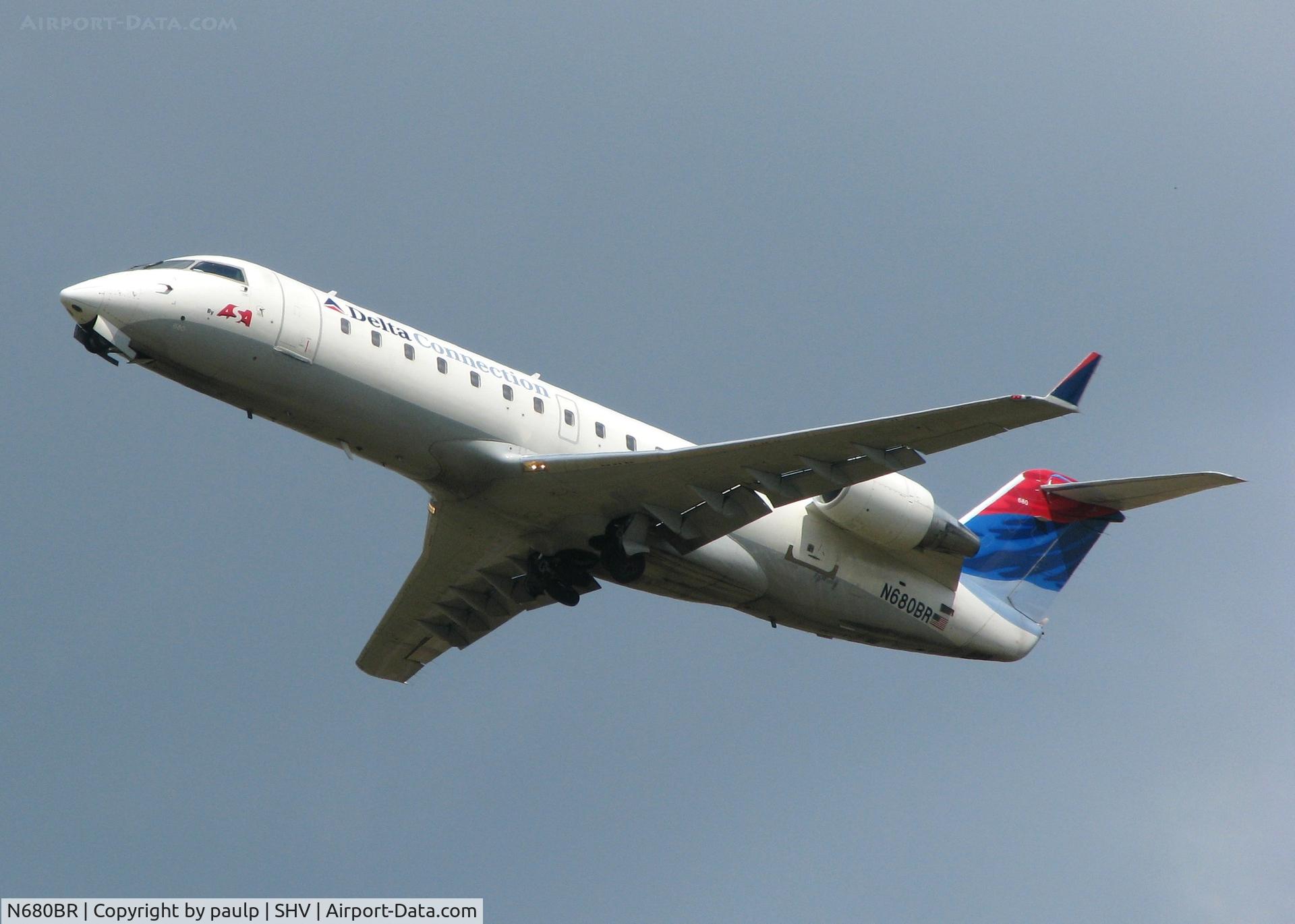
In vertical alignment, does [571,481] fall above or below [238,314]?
below

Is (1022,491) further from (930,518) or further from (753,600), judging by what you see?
(753,600)

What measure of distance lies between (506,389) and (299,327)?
9.07 feet

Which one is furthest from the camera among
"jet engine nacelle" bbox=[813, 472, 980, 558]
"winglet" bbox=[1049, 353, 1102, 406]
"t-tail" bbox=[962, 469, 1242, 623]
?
"t-tail" bbox=[962, 469, 1242, 623]

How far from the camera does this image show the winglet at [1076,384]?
17812 mm

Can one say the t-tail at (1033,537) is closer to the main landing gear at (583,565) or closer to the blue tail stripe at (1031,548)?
the blue tail stripe at (1031,548)

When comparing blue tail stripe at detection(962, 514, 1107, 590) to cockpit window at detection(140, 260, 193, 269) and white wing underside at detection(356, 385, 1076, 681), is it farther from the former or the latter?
cockpit window at detection(140, 260, 193, 269)

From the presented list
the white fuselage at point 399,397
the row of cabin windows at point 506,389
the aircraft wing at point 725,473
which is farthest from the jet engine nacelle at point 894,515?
the row of cabin windows at point 506,389

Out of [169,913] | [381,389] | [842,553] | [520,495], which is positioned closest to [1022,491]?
[842,553]

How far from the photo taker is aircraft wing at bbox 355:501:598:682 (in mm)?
21219

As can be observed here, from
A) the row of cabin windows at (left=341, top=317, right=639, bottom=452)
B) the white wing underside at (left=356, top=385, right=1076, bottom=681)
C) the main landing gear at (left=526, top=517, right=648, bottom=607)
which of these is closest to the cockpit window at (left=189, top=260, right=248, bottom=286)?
the row of cabin windows at (left=341, top=317, right=639, bottom=452)

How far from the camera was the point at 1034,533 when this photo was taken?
25.2m

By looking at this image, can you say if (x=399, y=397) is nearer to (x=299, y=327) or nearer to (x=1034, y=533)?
(x=299, y=327)

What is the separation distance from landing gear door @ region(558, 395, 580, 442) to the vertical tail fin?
25.5ft

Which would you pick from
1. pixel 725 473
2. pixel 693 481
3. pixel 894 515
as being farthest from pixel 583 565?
pixel 894 515
